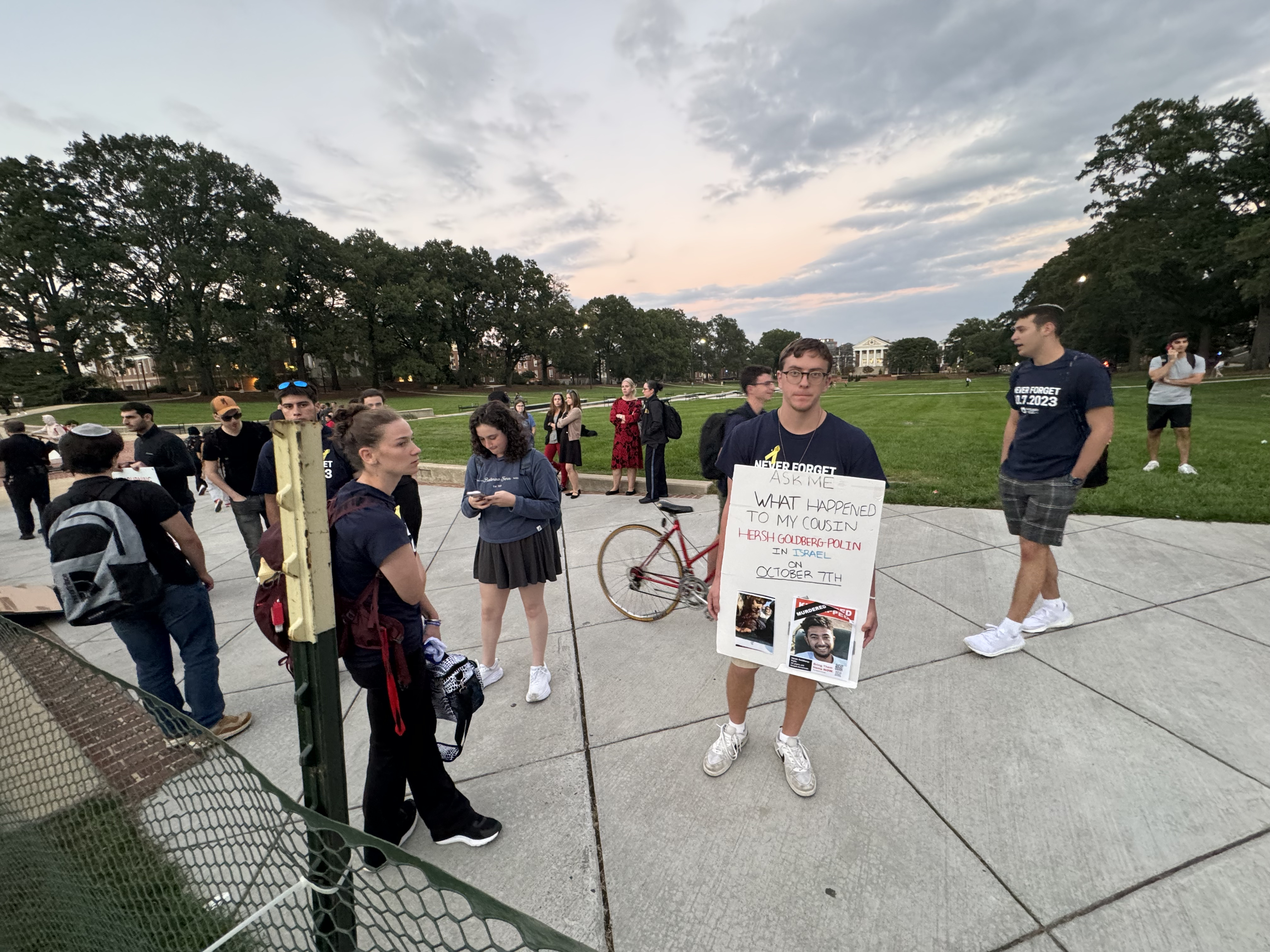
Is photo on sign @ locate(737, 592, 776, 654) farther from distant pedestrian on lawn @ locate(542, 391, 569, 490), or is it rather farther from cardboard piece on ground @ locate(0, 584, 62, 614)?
distant pedestrian on lawn @ locate(542, 391, 569, 490)

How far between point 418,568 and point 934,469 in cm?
917

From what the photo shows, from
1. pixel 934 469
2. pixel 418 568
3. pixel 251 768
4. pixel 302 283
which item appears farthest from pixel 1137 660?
pixel 302 283

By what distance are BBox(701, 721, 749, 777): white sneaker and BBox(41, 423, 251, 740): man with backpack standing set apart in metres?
2.20

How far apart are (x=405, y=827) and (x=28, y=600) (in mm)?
4976

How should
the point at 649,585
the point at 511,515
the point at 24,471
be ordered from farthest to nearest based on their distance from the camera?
the point at 24,471 → the point at 649,585 → the point at 511,515

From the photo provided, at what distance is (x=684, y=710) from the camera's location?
3037 millimetres

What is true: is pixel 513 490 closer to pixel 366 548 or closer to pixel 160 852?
pixel 366 548

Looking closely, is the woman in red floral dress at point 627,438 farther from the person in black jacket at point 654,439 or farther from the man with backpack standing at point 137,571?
the man with backpack standing at point 137,571

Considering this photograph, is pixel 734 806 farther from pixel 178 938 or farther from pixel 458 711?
pixel 178 938

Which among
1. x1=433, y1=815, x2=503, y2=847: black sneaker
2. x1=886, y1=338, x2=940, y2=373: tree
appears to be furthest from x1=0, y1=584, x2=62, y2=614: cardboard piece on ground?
x1=886, y1=338, x2=940, y2=373: tree

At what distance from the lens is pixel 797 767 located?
96.5 inches

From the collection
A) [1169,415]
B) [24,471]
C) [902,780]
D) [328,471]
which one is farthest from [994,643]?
[24,471]

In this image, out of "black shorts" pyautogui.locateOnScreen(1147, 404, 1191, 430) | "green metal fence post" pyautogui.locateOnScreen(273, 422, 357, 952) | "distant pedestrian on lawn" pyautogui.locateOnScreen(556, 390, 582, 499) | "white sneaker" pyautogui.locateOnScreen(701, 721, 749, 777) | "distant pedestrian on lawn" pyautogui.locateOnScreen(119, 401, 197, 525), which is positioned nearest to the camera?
"green metal fence post" pyautogui.locateOnScreen(273, 422, 357, 952)

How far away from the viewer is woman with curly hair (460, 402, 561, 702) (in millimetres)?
2986
